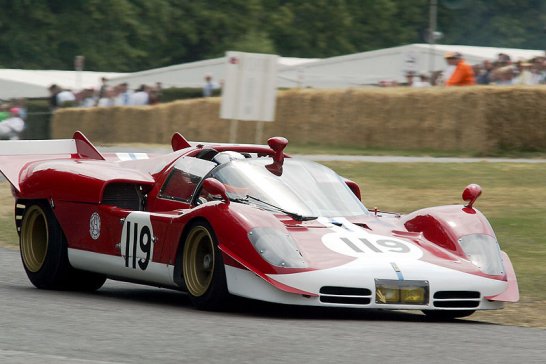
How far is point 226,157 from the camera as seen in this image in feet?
30.7

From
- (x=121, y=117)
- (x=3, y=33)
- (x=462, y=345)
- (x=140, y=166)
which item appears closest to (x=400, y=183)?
(x=140, y=166)

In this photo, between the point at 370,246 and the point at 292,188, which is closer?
the point at 370,246

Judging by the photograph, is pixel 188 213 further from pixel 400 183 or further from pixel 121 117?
pixel 121 117

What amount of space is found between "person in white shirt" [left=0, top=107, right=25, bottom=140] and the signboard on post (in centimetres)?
1112

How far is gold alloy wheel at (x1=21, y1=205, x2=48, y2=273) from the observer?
9820mm

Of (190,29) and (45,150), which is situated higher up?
(190,29)

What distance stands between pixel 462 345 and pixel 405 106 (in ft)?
52.5

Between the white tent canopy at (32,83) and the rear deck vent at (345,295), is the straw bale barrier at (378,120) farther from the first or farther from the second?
the rear deck vent at (345,295)

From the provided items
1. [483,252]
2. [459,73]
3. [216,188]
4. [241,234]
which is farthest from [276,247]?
[459,73]

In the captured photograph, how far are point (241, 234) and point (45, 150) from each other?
3.33 meters

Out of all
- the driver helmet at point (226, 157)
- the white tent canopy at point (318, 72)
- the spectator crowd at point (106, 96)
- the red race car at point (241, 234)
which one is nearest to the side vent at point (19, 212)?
the red race car at point (241, 234)

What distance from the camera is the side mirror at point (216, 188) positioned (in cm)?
822

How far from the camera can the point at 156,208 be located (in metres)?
9.38

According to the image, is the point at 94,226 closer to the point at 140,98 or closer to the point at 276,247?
the point at 276,247
